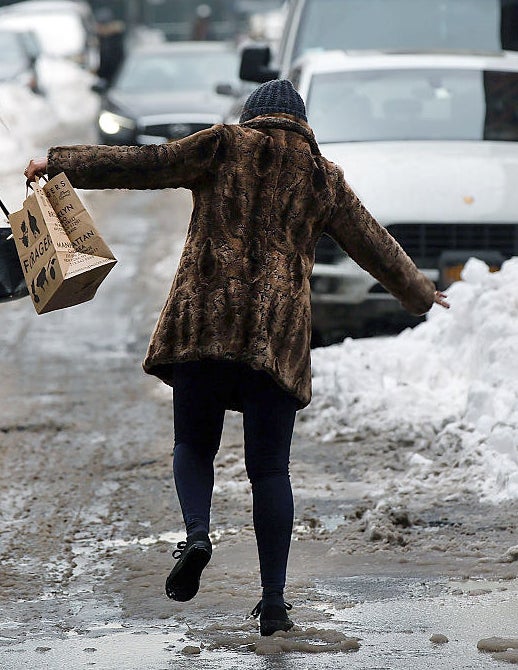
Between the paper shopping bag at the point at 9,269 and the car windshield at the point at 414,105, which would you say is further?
the car windshield at the point at 414,105

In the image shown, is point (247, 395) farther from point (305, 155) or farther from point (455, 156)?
point (455, 156)

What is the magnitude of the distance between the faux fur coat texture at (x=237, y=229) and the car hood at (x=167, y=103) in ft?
42.4

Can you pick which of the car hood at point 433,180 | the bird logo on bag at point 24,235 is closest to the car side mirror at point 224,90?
the car hood at point 433,180

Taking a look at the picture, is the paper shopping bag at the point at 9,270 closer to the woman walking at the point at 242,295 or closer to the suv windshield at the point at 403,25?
the woman walking at the point at 242,295

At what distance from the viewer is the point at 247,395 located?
4.39 m

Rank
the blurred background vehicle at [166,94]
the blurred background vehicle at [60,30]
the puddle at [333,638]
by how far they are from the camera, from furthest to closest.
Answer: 1. the blurred background vehicle at [60,30]
2. the blurred background vehicle at [166,94]
3. the puddle at [333,638]

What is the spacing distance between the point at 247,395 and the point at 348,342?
12.7 feet

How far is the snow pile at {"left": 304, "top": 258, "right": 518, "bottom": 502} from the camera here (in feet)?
20.8

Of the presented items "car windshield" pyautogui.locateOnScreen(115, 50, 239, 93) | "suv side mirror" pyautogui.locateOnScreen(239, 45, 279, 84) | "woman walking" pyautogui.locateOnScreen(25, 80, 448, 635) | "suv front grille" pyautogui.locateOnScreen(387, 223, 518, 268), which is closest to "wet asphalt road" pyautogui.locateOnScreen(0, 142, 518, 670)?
"woman walking" pyautogui.locateOnScreen(25, 80, 448, 635)

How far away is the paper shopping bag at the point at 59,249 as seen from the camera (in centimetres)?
425

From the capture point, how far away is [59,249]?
426 centimetres

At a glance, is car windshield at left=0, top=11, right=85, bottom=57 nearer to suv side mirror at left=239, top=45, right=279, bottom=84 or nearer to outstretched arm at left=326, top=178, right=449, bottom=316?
suv side mirror at left=239, top=45, right=279, bottom=84

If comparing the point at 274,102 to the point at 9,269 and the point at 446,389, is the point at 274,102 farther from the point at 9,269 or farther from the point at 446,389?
the point at 446,389

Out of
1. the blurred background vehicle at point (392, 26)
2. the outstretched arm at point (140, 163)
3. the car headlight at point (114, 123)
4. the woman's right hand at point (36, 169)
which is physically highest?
the outstretched arm at point (140, 163)
